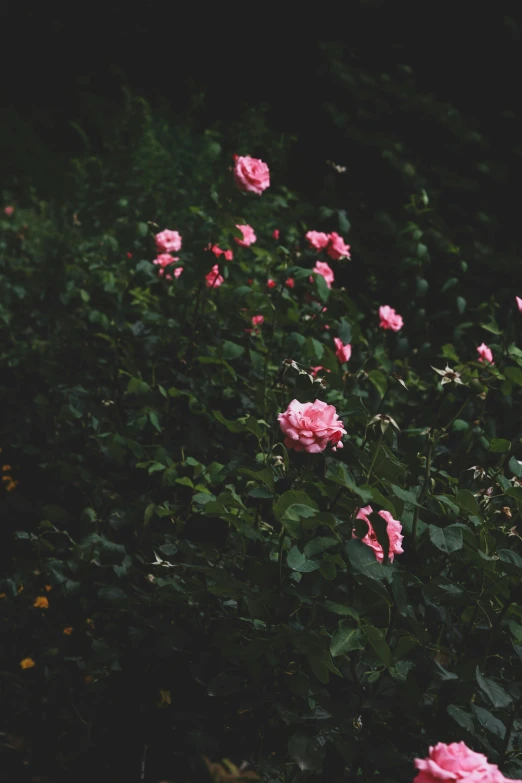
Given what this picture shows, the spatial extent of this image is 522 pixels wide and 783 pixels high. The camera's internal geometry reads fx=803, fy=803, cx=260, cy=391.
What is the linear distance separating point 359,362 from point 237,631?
1144 mm

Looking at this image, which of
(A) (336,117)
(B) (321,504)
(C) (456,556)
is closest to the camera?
(C) (456,556)

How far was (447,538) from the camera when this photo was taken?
49.8 inches

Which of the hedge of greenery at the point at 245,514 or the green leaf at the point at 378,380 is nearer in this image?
the hedge of greenery at the point at 245,514

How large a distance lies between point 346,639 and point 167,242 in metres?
1.61

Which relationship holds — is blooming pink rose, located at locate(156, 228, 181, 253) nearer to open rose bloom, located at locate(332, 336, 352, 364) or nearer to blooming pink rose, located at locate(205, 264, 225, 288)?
blooming pink rose, located at locate(205, 264, 225, 288)

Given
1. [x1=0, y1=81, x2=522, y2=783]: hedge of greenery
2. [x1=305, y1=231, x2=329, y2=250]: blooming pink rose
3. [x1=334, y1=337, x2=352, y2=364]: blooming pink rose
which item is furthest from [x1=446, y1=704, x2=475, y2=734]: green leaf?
[x1=305, y1=231, x2=329, y2=250]: blooming pink rose

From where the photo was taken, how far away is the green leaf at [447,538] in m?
1.24

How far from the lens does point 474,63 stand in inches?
171

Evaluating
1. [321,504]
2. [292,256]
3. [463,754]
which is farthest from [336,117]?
[463,754]

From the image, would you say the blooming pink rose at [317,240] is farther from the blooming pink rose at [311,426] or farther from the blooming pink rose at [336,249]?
the blooming pink rose at [311,426]

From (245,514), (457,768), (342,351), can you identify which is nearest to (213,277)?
(342,351)

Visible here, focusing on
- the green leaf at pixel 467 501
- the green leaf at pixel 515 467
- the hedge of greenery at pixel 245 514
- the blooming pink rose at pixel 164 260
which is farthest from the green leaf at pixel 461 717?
the blooming pink rose at pixel 164 260

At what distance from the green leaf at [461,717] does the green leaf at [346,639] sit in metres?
0.17

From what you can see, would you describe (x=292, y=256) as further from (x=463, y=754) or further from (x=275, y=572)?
(x=463, y=754)
